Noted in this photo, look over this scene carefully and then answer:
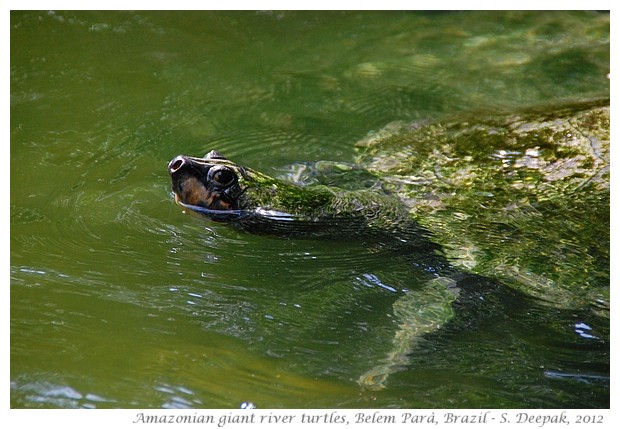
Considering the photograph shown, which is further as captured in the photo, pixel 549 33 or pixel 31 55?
pixel 549 33

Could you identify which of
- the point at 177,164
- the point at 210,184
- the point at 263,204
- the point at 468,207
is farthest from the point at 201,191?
the point at 468,207

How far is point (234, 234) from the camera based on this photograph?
398 cm

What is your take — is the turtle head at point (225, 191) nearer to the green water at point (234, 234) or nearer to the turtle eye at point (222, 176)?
the turtle eye at point (222, 176)

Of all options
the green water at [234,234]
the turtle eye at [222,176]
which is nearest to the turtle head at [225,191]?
the turtle eye at [222,176]

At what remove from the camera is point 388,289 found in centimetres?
364

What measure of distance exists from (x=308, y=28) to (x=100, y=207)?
362 cm

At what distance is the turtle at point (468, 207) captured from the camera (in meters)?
3.59

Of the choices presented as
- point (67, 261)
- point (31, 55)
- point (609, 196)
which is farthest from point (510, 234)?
point (31, 55)

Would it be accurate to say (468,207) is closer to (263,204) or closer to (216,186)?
(263,204)

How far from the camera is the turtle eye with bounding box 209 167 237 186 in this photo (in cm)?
381

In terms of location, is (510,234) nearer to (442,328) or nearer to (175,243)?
(442,328)

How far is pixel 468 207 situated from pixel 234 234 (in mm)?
1332

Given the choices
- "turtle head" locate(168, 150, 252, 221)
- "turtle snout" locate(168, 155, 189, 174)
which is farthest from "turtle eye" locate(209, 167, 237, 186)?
"turtle snout" locate(168, 155, 189, 174)

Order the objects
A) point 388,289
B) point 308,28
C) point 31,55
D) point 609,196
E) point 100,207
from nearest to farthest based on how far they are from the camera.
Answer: point 388,289
point 609,196
point 100,207
point 31,55
point 308,28
